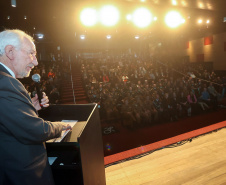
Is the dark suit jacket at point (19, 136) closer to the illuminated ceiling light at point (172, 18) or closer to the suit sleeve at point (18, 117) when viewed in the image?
the suit sleeve at point (18, 117)

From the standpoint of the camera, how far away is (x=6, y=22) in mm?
9508

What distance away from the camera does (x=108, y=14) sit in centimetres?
424

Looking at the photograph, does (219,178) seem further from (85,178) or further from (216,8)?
(216,8)

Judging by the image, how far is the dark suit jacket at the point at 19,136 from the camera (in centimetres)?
69

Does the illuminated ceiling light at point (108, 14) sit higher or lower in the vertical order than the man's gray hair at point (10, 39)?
higher

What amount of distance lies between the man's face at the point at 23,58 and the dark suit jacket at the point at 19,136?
2.9 inches

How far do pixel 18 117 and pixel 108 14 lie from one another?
4200 mm

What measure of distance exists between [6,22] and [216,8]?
10862 millimetres

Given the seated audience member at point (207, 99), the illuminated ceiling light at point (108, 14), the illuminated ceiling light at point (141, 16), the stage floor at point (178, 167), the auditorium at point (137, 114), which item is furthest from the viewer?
the seated audience member at point (207, 99)

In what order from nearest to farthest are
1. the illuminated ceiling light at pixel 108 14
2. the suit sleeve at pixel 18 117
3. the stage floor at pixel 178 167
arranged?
the suit sleeve at pixel 18 117 < the stage floor at pixel 178 167 < the illuminated ceiling light at pixel 108 14

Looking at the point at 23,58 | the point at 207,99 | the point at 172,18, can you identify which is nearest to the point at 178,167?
the point at 23,58

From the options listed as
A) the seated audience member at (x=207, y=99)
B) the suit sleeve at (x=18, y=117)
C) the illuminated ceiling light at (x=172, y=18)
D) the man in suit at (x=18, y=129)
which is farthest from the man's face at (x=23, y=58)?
the seated audience member at (x=207, y=99)

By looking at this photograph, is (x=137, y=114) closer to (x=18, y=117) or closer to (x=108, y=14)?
(x=108, y=14)

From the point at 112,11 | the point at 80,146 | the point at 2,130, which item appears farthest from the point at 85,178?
the point at 112,11
